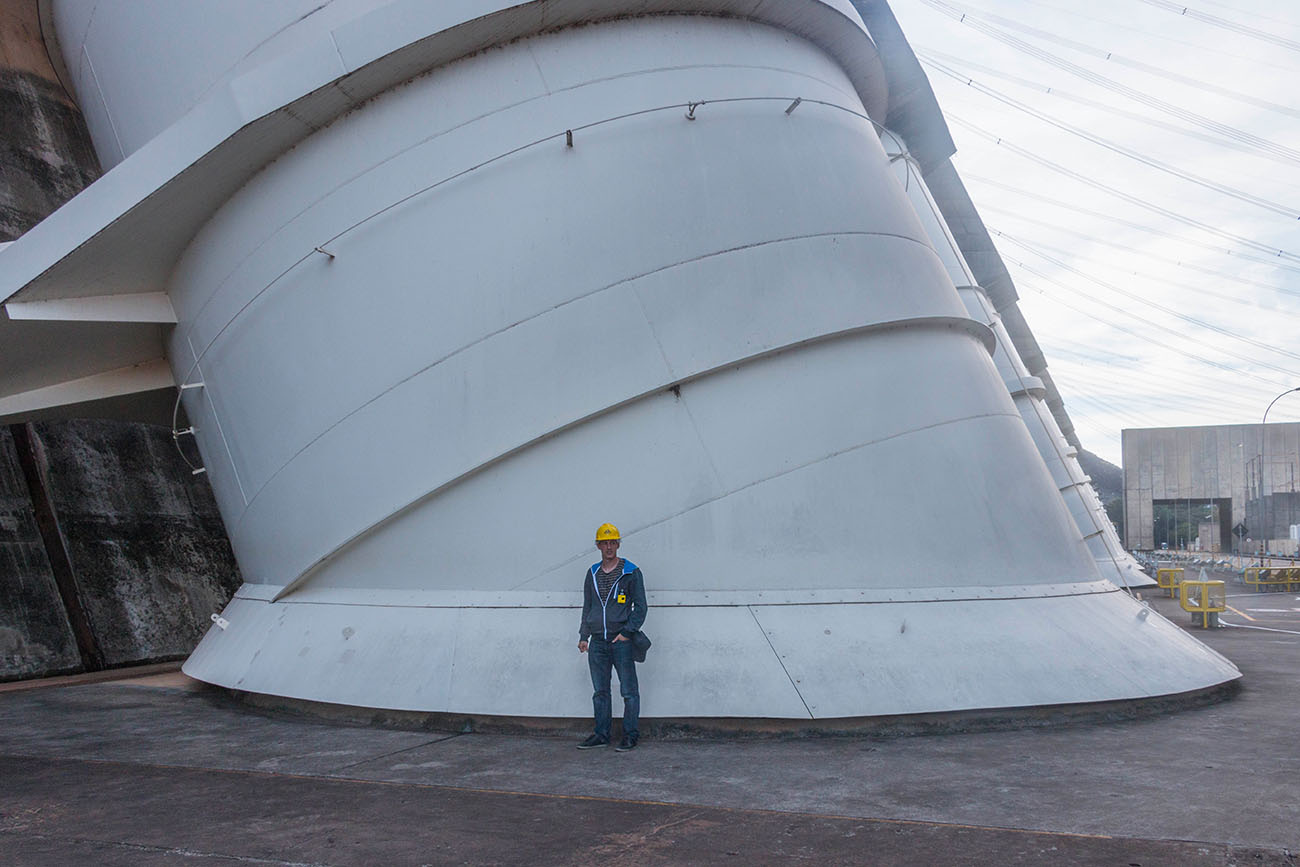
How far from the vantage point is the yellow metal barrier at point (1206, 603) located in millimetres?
15492

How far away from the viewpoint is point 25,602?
11.6 m

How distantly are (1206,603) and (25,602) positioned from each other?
16.5 metres

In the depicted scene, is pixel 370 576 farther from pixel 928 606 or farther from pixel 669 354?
pixel 928 606

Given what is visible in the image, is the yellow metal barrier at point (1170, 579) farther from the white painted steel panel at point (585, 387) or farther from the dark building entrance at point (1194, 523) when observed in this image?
the dark building entrance at point (1194, 523)

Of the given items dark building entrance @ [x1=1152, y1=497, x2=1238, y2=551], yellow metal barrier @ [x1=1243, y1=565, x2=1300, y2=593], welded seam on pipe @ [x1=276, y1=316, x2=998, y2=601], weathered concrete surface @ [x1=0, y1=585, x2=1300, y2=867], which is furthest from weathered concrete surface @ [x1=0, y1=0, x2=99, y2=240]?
dark building entrance @ [x1=1152, y1=497, x2=1238, y2=551]

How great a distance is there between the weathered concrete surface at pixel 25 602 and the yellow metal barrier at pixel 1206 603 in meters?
16.0

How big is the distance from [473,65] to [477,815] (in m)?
5.67

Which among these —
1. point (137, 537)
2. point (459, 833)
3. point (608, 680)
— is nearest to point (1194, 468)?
point (137, 537)

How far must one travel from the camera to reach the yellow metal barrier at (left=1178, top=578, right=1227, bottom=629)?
15.5m

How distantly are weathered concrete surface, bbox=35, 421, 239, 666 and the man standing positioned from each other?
856 cm

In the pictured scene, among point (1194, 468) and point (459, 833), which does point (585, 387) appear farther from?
point (1194, 468)

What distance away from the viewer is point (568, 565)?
7.21 m

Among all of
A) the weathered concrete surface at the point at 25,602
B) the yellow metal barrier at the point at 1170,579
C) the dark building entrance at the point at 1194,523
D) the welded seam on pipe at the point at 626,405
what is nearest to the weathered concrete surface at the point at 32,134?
the weathered concrete surface at the point at 25,602

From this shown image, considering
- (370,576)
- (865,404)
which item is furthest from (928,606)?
(370,576)
